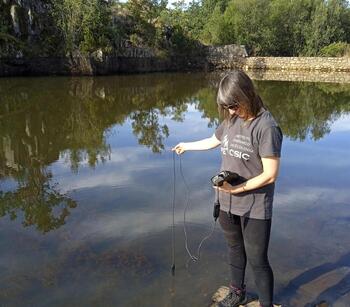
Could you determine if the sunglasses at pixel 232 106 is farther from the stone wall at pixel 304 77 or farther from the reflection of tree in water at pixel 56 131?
the stone wall at pixel 304 77

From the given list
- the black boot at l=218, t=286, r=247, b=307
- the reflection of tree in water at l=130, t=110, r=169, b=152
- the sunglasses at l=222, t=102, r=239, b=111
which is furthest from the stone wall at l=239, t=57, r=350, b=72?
the sunglasses at l=222, t=102, r=239, b=111

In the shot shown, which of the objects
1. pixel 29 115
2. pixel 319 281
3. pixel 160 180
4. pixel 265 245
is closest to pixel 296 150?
pixel 160 180

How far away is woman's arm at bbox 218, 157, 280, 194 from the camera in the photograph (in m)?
2.70

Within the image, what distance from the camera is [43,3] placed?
29.0 m

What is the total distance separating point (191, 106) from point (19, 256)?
35.8ft

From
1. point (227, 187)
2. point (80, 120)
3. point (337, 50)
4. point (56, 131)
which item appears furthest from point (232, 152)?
point (337, 50)

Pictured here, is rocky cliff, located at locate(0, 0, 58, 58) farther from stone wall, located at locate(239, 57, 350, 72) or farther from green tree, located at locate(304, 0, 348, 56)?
green tree, located at locate(304, 0, 348, 56)

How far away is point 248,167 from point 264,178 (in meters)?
0.16

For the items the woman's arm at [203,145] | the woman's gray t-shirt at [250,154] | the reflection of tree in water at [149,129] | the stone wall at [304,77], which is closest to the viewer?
the woman's gray t-shirt at [250,154]

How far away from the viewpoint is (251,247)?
297cm

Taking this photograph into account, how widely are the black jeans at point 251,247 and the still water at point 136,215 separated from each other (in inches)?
19.0

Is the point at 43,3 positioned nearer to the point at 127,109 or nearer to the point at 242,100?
the point at 127,109

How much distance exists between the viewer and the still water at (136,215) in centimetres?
369

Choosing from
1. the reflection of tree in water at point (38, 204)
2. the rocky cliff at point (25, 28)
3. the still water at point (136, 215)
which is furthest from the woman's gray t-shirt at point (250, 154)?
the rocky cliff at point (25, 28)
